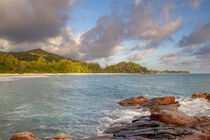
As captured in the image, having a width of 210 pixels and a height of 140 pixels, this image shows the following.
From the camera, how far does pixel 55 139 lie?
7.27m

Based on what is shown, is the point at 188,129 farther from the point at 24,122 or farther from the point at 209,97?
the point at 209,97

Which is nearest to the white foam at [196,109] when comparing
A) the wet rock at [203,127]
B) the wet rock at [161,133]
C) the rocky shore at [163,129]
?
the rocky shore at [163,129]

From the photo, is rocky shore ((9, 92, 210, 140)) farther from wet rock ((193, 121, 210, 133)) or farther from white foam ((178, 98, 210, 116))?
white foam ((178, 98, 210, 116))

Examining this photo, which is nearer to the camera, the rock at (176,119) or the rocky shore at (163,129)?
the rocky shore at (163,129)

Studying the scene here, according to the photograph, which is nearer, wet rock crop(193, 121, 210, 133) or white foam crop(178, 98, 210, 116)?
wet rock crop(193, 121, 210, 133)

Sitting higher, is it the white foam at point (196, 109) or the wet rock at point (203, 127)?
the wet rock at point (203, 127)

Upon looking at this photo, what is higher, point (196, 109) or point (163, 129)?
point (163, 129)

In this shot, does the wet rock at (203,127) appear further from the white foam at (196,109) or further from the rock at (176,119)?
the white foam at (196,109)

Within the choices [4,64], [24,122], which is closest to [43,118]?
[24,122]

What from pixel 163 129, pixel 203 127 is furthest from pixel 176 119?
pixel 163 129

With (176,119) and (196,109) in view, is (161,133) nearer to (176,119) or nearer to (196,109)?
(176,119)

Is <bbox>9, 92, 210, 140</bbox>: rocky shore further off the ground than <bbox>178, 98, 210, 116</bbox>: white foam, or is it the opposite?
<bbox>9, 92, 210, 140</bbox>: rocky shore

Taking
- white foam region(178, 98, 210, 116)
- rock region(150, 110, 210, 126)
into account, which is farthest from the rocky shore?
white foam region(178, 98, 210, 116)

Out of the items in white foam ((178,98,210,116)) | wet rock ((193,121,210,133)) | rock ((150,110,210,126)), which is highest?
rock ((150,110,210,126))
